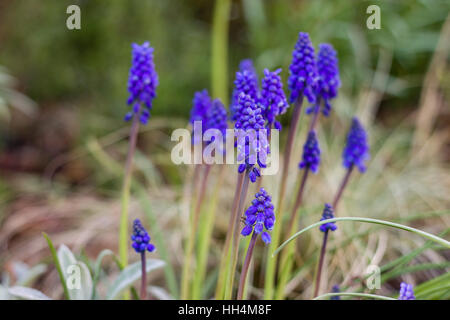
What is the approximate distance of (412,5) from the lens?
623 centimetres

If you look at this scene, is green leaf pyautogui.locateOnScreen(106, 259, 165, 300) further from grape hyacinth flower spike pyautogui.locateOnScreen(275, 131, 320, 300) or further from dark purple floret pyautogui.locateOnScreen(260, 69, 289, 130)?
dark purple floret pyautogui.locateOnScreen(260, 69, 289, 130)

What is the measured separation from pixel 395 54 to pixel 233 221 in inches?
180

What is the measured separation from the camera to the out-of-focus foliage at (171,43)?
17.7ft

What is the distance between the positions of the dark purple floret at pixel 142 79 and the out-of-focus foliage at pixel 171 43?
315 cm

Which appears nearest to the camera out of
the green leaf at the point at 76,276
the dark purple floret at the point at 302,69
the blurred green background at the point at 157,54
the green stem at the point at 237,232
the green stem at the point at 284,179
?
the green stem at the point at 237,232

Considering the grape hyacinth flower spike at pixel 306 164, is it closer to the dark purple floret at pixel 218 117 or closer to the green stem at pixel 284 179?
the green stem at pixel 284 179

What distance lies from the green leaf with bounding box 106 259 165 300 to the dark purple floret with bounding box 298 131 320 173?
81cm

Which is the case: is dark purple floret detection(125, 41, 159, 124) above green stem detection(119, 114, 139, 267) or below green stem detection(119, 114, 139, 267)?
above

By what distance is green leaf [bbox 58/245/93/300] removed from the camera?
7.64 feet

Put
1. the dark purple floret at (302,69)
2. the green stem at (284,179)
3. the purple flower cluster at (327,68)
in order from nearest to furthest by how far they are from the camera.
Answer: the dark purple floret at (302,69)
the green stem at (284,179)
the purple flower cluster at (327,68)

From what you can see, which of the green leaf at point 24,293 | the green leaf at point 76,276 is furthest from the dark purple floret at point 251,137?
the green leaf at point 24,293

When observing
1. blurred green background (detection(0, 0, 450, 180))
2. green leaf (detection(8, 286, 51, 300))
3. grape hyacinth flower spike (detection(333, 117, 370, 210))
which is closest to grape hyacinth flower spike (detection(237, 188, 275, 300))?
grape hyacinth flower spike (detection(333, 117, 370, 210))

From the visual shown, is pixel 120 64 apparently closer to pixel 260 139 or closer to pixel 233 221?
pixel 233 221
